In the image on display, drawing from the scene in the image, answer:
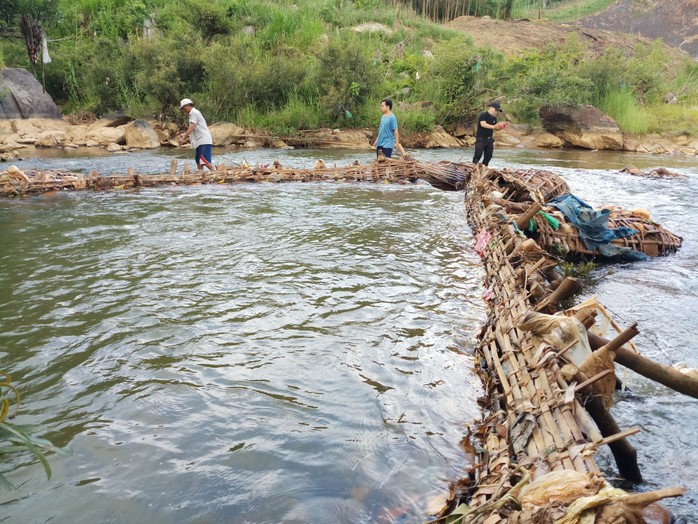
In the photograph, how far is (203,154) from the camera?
10.9 metres

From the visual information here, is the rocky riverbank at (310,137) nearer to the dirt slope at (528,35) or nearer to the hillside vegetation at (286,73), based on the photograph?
the hillside vegetation at (286,73)

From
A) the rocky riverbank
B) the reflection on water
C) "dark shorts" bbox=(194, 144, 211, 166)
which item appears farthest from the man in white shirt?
the rocky riverbank

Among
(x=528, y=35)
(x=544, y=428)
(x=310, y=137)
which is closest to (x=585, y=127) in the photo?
(x=310, y=137)

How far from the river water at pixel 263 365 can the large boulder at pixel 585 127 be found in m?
16.5

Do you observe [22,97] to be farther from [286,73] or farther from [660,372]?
[660,372]

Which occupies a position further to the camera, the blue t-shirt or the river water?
the blue t-shirt

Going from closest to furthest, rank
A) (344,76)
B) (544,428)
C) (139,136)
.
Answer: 1. (544,428)
2. (139,136)
3. (344,76)

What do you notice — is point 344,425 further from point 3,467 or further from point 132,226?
point 132,226

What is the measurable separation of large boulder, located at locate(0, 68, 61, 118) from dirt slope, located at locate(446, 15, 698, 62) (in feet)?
77.8

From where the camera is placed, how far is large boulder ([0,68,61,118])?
17.8 metres

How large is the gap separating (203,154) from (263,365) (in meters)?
8.48

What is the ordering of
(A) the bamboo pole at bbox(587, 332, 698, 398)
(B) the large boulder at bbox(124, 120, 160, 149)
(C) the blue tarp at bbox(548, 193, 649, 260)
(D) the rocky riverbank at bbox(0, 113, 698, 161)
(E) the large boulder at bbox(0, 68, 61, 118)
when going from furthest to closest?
(E) the large boulder at bbox(0, 68, 61, 118), (B) the large boulder at bbox(124, 120, 160, 149), (D) the rocky riverbank at bbox(0, 113, 698, 161), (C) the blue tarp at bbox(548, 193, 649, 260), (A) the bamboo pole at bbox(587, 332, 698, 398)

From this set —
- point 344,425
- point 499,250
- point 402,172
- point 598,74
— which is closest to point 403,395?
point 344,425

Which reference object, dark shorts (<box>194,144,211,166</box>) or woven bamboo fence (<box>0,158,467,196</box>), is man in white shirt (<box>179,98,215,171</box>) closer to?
dark shorts (<box>194,144,211,166</box>)
